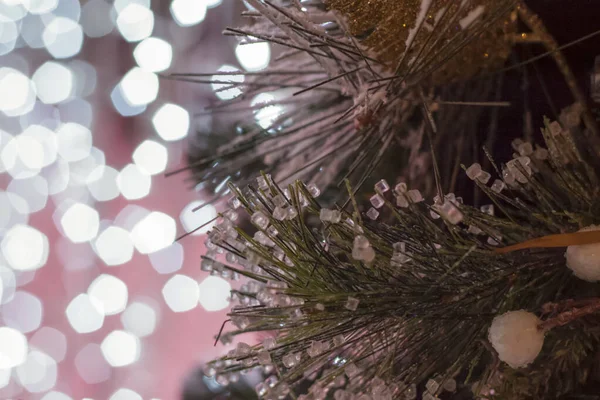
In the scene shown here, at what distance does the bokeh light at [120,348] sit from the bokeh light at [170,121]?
1.36 ft

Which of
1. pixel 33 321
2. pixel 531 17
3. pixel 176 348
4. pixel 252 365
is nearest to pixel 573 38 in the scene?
pixel 531 17

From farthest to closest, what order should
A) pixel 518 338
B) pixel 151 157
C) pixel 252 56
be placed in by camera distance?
pixel 151 157, pixel 252 56, pixel 518 338

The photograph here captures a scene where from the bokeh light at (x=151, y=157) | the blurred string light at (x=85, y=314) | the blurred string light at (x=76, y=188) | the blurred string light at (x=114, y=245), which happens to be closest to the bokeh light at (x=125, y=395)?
the blurred string light at (x=76, y=188)

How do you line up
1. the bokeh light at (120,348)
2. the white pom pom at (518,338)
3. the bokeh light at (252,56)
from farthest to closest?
the bokeh light at (120,348) → the bokeh light at (252,56) → the white pom pom at (518,338)

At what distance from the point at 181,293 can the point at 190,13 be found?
1.88 ft

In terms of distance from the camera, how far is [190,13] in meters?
1.01

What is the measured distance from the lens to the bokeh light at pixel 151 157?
102cm

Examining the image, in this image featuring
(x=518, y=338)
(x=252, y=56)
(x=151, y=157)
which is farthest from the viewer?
(x=151, y=157)

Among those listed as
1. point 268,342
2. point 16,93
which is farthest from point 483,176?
point 16,93

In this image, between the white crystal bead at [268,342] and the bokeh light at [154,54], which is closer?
the white crystal bead at [268,342]

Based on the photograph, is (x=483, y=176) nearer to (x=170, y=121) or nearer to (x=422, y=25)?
(x=422, y=25)

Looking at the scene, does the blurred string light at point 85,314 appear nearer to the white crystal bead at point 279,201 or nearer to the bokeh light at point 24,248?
the bokeh light at point 24,248

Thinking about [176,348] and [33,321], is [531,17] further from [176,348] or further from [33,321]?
[33,321]

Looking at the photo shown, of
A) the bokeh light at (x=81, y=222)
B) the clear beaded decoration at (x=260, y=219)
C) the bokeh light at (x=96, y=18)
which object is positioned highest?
the bokeh light at (x=96, y=18)
